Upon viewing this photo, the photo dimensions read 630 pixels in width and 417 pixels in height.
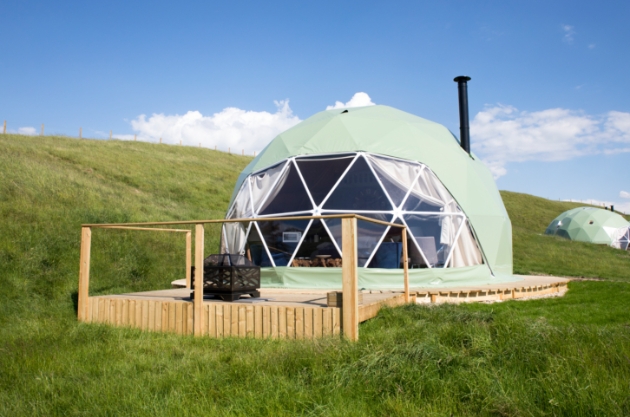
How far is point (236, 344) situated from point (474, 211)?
644cm

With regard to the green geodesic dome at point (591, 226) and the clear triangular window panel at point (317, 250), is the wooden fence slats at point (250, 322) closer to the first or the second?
the clear triangular window panel at point (317, 250)

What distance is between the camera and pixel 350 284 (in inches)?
225

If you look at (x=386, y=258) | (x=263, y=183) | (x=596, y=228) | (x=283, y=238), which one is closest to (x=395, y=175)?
(x=386, y=258)

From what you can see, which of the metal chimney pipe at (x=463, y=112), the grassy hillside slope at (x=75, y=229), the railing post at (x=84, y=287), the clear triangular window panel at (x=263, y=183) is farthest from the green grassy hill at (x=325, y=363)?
the metal chimney pipe at (x=463, y=112)

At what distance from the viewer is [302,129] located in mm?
11414

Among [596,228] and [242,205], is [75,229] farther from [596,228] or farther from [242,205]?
[596,228]

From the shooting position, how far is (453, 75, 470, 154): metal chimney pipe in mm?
12367

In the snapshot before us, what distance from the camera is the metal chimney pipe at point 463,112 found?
40.6 feet

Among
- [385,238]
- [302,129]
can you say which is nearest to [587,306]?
[385,238]

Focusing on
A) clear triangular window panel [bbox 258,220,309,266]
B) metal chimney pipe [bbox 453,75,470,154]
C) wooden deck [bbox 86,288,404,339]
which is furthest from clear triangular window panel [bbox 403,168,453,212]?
metal chimney pipe [bbox 453,75,470,154]

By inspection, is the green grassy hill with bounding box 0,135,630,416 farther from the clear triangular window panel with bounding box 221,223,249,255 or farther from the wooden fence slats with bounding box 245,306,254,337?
the clear triangular window panel with bounding box 221,223,249,255

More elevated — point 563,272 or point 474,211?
point 474,211

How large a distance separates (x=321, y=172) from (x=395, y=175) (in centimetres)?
148

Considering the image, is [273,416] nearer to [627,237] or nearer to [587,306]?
[587,306]
